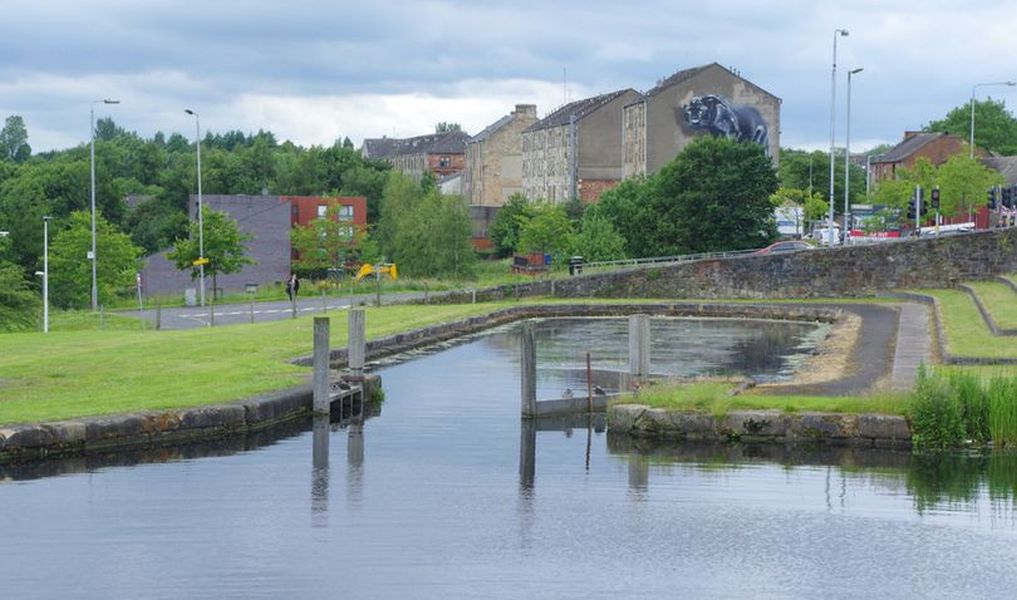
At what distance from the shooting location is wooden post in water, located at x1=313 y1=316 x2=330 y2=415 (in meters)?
29.7

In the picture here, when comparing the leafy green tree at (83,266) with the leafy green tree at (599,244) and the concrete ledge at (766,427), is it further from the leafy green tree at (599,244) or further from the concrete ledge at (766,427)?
the concrete ledge at (766,427)

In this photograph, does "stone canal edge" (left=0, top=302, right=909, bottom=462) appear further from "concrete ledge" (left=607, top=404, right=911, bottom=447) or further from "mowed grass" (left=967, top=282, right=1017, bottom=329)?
"mowed grass" (left=967, top=282, right=1017, bottom=329)

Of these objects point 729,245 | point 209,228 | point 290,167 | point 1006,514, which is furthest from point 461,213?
point 1006,514

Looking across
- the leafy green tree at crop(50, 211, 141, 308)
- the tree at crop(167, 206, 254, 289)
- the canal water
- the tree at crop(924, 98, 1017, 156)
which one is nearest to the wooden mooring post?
the canal water

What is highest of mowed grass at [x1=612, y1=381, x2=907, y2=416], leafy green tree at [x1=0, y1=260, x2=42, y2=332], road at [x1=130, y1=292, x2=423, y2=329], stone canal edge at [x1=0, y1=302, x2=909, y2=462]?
leafy green tree at [x1=0, y1=260, x2=42, y2=332]

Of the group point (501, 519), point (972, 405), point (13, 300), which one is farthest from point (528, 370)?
point (13, 300)

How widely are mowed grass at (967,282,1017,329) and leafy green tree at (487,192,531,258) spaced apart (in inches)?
2267

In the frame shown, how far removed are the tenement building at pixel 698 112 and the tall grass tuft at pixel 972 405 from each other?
89.6 metres

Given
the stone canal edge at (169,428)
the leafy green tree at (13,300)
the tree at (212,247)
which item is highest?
the tree at (212,247)

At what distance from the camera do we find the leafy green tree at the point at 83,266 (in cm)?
8012

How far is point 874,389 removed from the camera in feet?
97.6

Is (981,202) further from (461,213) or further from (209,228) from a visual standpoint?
(209,228)

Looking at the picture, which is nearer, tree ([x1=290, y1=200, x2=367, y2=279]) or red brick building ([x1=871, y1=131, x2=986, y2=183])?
tree ([x1=290, y1=200, x2=367, y2=279])

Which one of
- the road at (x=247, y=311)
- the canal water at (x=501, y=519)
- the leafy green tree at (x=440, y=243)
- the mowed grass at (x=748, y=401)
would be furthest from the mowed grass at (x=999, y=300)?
the leafy green tree at (x=440, y=243)
